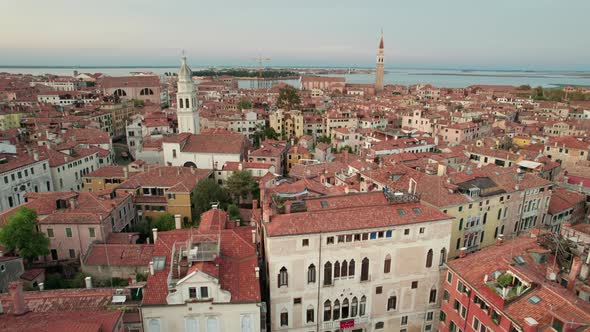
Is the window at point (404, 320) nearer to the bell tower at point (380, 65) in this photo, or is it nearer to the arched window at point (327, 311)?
the arched window at point (327, 311)

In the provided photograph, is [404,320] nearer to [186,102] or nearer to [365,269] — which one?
[365,269]

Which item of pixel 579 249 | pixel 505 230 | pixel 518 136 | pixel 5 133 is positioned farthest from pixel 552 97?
pixel 5 133

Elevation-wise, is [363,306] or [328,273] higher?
[328,273]

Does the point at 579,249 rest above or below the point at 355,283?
above

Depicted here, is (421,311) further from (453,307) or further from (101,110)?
(101,110)

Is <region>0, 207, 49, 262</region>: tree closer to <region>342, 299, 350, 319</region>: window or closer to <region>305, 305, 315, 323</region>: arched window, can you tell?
<region>305, 305, 315, 323</region>: arched window

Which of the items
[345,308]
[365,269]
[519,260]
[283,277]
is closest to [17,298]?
[283,277]

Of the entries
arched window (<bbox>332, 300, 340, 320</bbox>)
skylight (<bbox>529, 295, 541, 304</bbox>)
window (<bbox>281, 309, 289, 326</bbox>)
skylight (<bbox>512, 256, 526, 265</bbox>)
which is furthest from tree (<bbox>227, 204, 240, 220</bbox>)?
skylight (<bbox>529, 295, 541, 304</bbox>)
